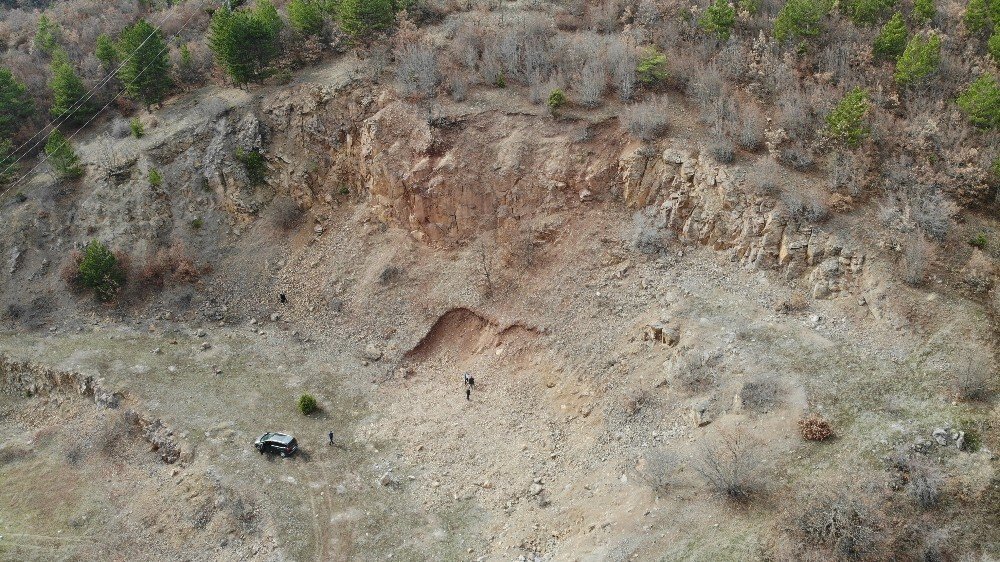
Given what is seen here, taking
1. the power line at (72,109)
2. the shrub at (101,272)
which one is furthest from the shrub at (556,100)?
the power line at (72,109)

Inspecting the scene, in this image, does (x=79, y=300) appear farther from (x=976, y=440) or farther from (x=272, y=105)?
(x=976, y=440)

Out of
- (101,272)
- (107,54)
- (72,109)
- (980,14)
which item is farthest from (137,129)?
(980,14)

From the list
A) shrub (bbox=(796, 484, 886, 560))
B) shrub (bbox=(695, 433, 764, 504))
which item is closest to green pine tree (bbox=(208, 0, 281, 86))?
shrub (bbox=(695, 433, 764, 504))

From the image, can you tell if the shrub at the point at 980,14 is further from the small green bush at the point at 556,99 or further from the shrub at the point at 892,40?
the small green bush at the point at 556,99

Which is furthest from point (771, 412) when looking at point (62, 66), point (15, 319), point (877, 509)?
point (62, 66)

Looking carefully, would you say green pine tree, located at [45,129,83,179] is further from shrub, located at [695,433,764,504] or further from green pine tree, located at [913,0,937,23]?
green pine tree, located at [913,0,937,23]

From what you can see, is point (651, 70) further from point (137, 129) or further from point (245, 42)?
point (137, 129)
